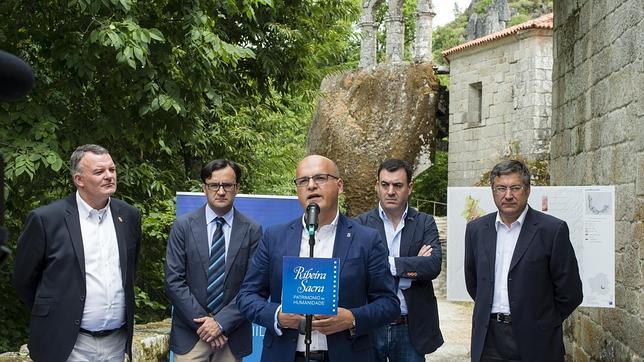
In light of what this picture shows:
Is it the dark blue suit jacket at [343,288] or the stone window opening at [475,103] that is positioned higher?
the stone window opening at [475,103]

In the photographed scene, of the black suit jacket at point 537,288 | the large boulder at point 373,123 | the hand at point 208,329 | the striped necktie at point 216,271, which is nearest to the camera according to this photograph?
the black suit jacket at point 537,288

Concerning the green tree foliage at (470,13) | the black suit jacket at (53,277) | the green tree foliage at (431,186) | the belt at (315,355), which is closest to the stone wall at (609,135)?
the belt at (315,355)

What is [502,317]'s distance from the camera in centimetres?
456

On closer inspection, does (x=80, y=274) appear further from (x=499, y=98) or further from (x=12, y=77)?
(x=499, y=98)

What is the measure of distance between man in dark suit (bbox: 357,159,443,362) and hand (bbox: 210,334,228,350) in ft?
2.84

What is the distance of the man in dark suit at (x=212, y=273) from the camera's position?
183 inches

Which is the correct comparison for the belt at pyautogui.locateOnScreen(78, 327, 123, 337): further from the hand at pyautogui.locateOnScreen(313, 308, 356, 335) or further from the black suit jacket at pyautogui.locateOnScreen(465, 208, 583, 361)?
the black suit jacket at pyautogui.locateOnScreen(465, 208, 583, 361)

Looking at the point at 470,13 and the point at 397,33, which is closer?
the point at 397,33

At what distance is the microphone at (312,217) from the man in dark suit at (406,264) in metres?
1.43

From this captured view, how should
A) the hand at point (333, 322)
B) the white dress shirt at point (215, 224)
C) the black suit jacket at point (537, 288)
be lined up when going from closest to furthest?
the hand at point (333, 322) < the black suit jacket at point (537, 288) < the white dress shirt at point (215, 224)

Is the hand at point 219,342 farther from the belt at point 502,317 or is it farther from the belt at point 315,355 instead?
the belt at point 502,317

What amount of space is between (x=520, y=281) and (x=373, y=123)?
66.9 ft

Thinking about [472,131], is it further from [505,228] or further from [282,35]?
[505,228]

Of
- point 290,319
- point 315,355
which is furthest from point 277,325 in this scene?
point 315,355
